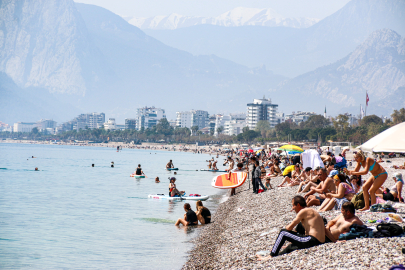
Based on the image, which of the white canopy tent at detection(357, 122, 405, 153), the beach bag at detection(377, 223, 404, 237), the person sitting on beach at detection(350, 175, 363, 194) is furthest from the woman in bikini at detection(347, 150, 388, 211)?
the beach bag at detection(377, 223, 404, 237)

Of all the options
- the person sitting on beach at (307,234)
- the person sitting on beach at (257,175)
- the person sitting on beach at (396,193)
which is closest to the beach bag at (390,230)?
the person sitting on beach at (307,234)

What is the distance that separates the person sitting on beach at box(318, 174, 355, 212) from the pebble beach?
12.8 inches

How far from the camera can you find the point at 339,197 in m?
12.9

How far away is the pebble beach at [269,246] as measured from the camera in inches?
303

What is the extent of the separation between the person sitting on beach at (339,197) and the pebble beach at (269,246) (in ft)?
1.07

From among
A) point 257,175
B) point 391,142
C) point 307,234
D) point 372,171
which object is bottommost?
point 307,234

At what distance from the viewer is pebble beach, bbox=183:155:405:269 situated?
7.69 metres

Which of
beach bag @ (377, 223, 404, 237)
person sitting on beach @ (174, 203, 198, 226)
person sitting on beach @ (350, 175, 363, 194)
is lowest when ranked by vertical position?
person sitting on beach @ (174, 203, 198, 226)

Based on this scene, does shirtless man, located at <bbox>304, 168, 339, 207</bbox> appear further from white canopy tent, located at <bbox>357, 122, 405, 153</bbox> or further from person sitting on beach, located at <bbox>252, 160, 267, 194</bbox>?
person sitting on beach, located at <bbox>252, 160, 267, 194</bbox>

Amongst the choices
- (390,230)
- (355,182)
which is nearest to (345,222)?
(390,230)

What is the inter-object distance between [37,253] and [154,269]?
418cm

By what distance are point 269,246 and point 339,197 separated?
11.2 feet

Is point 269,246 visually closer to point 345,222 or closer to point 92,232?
Result: point 345,222

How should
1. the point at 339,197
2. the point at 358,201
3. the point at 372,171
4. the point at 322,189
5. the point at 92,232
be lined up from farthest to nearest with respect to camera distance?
the point at 92,232
the point at 322,189
the point at 358,201
the point at 339,197
the point at 372,171
